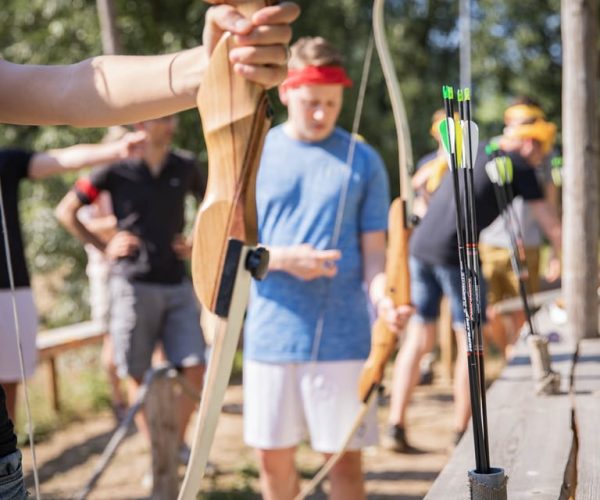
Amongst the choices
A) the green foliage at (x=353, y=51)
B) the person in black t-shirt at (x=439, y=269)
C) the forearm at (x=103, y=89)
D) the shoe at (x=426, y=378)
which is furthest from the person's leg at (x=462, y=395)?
the green foliage at (x=353, y=51)

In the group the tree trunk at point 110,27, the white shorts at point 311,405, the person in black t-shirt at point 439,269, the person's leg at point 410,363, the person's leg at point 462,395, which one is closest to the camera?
the white shorts at point 311,405

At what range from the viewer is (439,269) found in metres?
4.38

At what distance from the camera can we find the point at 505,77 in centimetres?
1716

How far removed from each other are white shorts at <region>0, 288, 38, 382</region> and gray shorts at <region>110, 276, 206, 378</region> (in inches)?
18.6

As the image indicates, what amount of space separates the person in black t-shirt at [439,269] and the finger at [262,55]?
276 centimetres

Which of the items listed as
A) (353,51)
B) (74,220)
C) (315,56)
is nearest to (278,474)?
(315,56)

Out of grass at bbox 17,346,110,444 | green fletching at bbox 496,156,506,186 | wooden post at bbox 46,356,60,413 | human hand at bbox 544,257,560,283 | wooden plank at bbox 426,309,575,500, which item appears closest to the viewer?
wooden plank at bbox 426,309,575,500

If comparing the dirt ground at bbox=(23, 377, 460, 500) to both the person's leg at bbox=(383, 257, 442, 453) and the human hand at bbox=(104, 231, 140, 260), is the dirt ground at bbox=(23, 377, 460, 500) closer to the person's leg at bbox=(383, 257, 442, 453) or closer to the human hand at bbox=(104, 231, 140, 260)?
the person's leg at bbox=(383, 257, 442, 453)

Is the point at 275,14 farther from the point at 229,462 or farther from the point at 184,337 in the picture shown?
the point at 229,462

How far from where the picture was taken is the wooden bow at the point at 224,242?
1.46 m

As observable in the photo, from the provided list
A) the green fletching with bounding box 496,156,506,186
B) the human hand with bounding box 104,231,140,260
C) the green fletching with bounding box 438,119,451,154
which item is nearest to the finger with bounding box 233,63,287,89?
the green fletching with bounding box 438,119,451,154

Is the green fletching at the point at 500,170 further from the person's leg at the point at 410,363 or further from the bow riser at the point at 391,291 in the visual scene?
the person's leg at the point at 410,363

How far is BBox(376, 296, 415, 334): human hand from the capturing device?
9.04ft

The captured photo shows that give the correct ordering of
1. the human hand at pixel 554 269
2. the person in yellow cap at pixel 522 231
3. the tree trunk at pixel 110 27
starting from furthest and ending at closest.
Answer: the tree trunk at pixel 110 27 < the human hand at pixel 554 269 < the person in yellow cap at pixel 522 231
